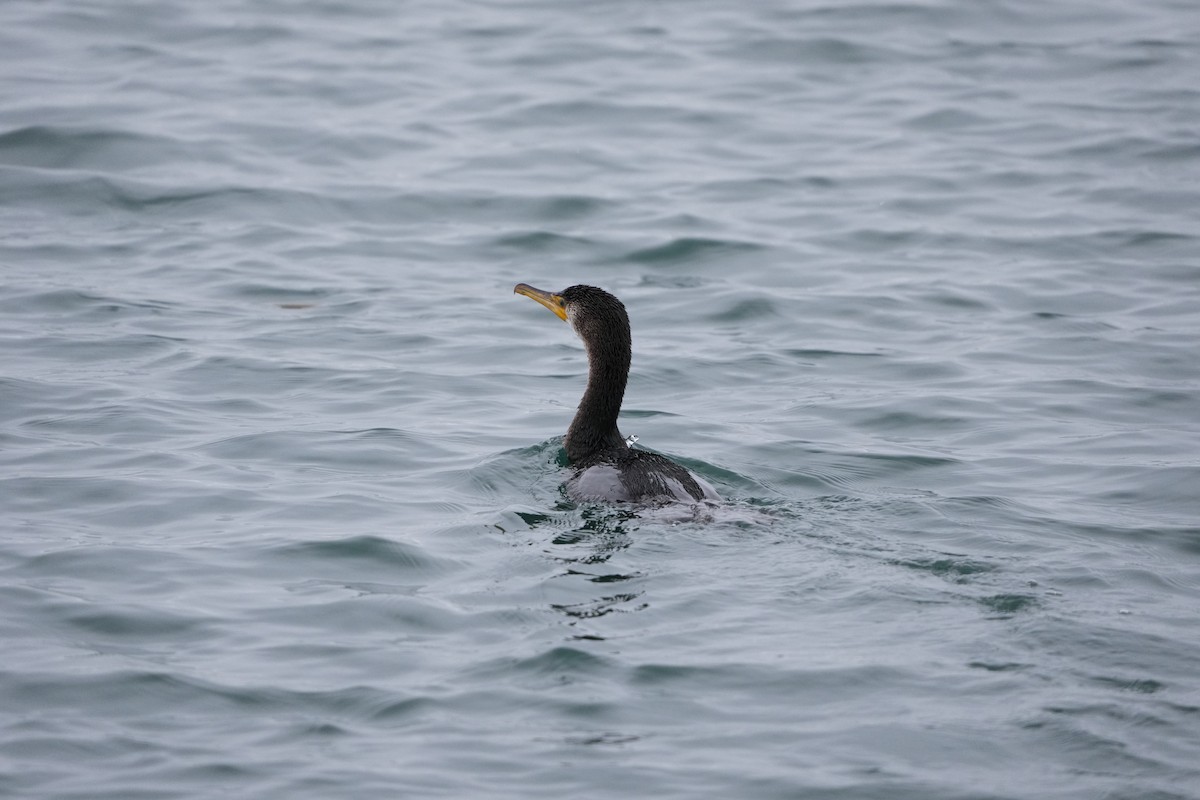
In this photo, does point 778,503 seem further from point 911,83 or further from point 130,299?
point 911,83

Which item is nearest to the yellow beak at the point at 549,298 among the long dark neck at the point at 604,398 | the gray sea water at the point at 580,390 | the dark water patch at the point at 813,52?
the long dark neck at the point at 604,398

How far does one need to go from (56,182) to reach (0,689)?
925 cm

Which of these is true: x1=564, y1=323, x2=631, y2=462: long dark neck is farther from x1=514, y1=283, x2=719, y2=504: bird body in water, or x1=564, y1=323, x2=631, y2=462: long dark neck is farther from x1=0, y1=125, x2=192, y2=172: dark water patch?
x1=0, y1=125, x2=192, y2=172: dark water patch

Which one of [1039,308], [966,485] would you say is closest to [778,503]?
[966,485]

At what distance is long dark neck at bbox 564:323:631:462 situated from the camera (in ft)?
29.9

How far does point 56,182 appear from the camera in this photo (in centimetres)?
1426

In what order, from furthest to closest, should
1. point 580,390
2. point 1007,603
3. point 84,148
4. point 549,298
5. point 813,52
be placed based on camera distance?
1. point 813,52
2. point 84,148
3. point 580,390
4. point 549,298
5. point 1007,603

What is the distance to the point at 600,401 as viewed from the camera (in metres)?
9.13

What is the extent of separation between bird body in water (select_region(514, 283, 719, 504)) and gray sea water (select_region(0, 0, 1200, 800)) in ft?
0.66

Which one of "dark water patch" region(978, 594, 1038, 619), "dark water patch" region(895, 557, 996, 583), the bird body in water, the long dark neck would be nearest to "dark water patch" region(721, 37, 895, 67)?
the bird body in water

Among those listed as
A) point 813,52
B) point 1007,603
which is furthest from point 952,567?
point 813,52

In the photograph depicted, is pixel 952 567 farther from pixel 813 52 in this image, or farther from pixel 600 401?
pixel 813 52

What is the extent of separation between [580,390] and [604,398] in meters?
1.62

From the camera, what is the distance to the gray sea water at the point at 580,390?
584cm
